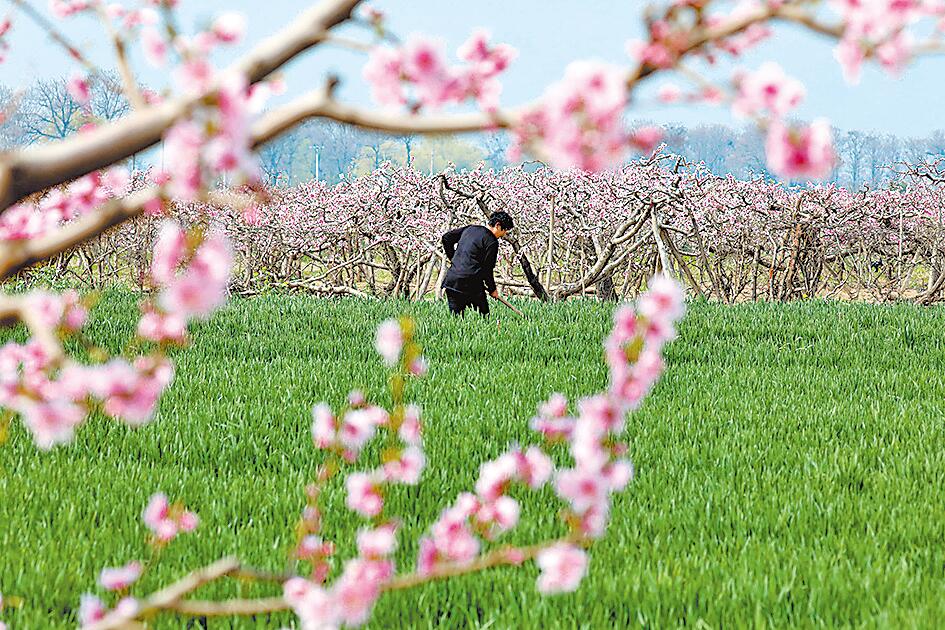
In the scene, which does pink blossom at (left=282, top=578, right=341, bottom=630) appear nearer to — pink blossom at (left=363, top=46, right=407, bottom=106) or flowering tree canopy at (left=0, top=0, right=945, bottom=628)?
flowering tree canopy at (left=0, top=0, right=945, bottom=628)

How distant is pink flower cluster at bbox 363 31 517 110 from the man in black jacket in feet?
26.6

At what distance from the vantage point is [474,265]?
9.63 meters

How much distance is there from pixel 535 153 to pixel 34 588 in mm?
2404

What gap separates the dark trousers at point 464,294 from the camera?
380 inches

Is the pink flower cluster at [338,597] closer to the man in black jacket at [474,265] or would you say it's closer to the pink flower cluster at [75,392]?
the pink flower cluster at [75,392]

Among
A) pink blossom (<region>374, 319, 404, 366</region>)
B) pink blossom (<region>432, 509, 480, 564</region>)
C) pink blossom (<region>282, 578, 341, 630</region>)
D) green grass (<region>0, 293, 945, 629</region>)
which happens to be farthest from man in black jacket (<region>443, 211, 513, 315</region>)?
pink blossom (<region>282, 578, 341, 630</region>)

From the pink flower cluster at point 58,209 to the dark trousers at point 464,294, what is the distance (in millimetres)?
7890

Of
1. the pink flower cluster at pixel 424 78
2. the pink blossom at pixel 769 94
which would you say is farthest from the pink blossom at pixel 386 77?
the pink blossom at pixel 769 94

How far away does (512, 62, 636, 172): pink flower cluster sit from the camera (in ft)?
3.29

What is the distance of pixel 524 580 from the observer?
2842 millimetres

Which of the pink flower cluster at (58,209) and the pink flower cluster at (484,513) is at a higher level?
the pink flower cluster at (58,209)

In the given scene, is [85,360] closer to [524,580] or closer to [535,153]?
[524,580]

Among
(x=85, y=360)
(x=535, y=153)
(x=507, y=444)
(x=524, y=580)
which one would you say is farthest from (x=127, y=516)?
(x=85, y=360)

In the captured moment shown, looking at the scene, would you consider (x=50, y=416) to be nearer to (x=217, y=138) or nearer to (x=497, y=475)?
A: (x=217, y=138)
